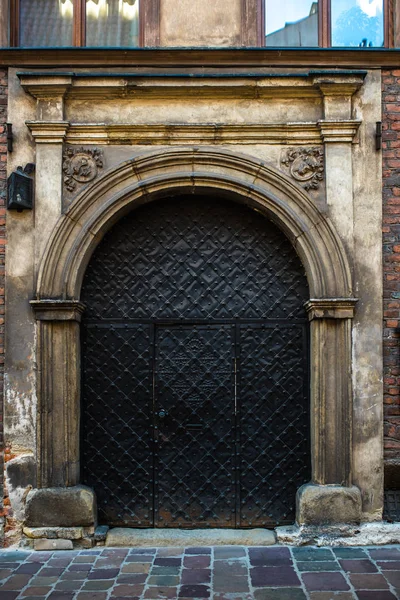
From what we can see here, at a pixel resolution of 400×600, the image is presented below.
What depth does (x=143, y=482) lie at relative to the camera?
5.90 metres

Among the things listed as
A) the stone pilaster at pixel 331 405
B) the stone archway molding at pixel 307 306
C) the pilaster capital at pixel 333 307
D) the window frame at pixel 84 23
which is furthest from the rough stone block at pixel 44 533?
the window frame at pixel 84 23

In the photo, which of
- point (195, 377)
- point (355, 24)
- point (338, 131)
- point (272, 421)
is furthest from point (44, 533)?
point (355, 24)

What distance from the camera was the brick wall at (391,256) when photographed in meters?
5.72

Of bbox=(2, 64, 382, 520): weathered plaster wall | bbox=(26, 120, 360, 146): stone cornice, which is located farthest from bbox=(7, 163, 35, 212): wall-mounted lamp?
bbox=(26, 120, 360, 146): stone cornice

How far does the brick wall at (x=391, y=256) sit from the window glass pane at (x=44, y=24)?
2.93 meters

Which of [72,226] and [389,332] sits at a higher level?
[72,226]

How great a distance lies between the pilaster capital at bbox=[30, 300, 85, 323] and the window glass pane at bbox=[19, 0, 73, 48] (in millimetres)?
2422

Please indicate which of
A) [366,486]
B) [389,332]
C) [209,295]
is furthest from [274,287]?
[366,486]

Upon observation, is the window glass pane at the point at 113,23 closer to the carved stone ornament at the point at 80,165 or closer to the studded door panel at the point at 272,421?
the carved stone ornament at the point at 80,165

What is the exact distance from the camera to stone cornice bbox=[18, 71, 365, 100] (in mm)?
5711

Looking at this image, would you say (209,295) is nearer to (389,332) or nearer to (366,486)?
(389,332)

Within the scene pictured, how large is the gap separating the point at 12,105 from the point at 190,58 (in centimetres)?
162

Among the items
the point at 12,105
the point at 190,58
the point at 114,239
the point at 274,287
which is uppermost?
the point at 190,58

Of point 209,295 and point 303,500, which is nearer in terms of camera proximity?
point 303,500
